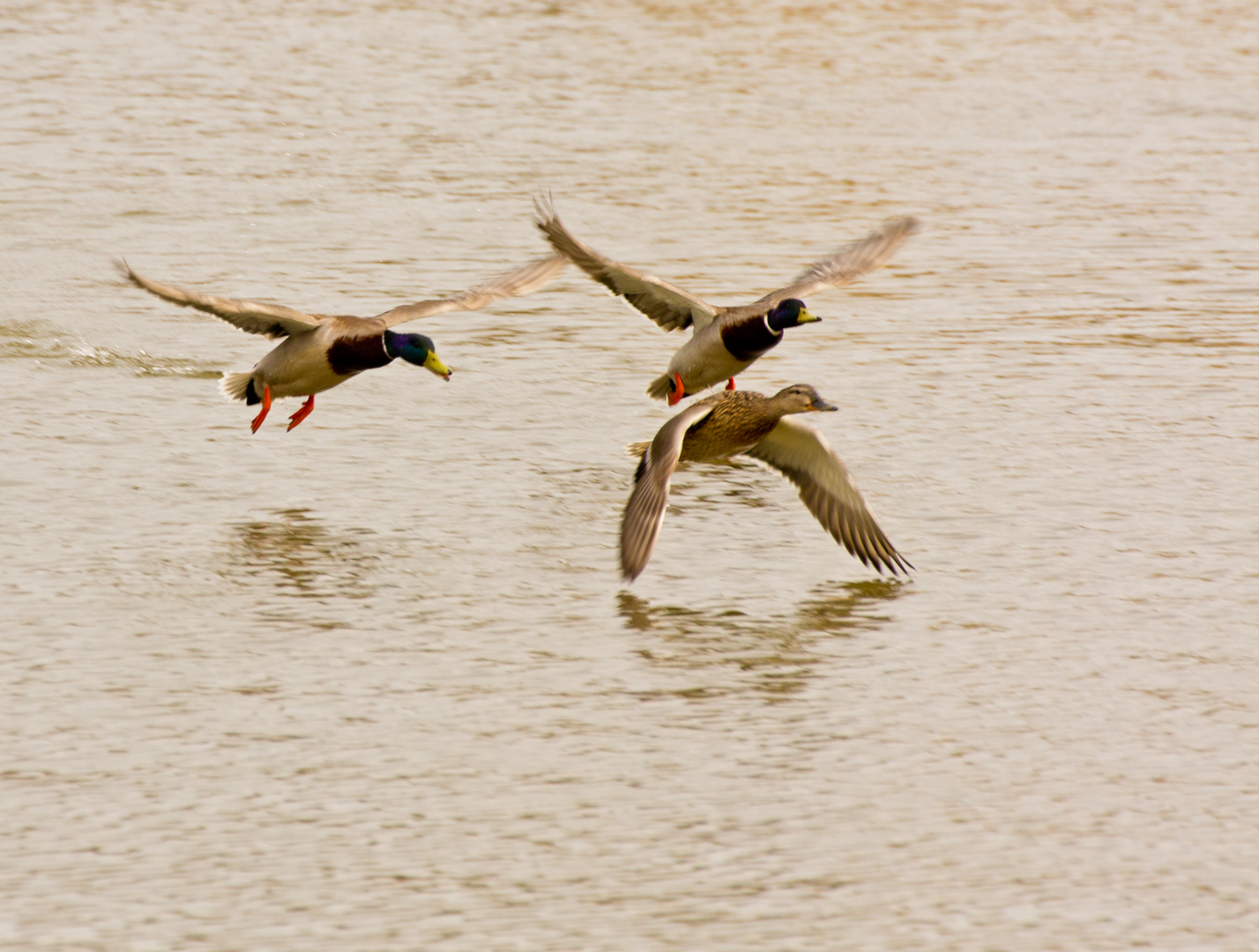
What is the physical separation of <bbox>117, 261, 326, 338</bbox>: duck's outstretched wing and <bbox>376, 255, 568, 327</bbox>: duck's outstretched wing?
15.4 inches

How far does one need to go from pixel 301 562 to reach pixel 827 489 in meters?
1.82

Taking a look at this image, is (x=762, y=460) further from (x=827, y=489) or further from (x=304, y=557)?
(x=304, y=557)

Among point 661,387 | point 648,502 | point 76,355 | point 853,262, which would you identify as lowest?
point 76,355

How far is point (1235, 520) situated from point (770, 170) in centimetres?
660

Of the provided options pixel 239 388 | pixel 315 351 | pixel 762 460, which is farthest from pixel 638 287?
pixel 762 460

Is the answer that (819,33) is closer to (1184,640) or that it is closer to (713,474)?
(713,474)

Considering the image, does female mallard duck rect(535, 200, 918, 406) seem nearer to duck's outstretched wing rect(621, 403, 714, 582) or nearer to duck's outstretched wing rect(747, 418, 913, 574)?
duck's outstretched wing rect(747, 418, 913, 574)

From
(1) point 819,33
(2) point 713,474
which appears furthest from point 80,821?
(1) point 819,33

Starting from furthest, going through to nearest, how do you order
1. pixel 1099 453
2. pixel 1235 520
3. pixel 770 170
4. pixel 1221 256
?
pixel 770 170, pixel 1221 256, pixel 1099 453, pixel 1235 520

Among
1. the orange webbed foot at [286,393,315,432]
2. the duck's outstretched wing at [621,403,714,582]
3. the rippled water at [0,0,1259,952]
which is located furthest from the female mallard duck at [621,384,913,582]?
the orange webbed foot at [286,393,315,432]

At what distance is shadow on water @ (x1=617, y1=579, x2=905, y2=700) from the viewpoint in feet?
18.1

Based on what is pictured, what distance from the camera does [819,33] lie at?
17.7m

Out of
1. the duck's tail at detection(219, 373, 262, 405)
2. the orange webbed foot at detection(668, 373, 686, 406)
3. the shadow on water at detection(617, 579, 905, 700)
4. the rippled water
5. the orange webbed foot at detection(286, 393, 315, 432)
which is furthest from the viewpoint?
the orange webbed foot at detection(668, 373, 686, 406)

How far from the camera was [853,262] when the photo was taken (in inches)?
368
